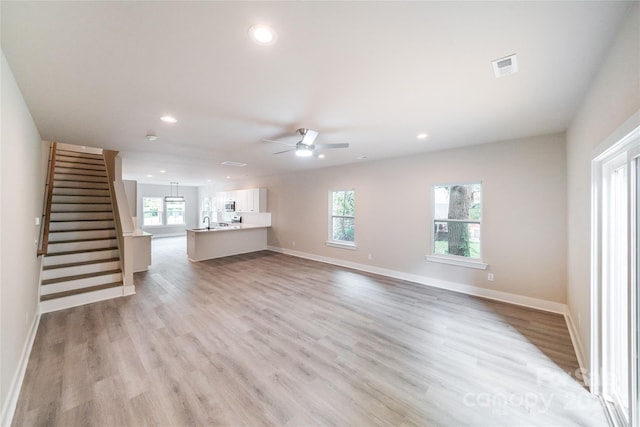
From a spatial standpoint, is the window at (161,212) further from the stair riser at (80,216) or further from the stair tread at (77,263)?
the stair tread at (77,263)

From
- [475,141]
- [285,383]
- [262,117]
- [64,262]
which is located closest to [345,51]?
[262,117]

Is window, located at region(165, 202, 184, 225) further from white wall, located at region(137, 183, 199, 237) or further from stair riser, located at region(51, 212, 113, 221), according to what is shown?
stair riser, located at region(51, 212, 113, 221)

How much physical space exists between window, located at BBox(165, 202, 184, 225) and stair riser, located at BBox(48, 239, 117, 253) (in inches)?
293

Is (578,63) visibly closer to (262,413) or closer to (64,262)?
(262,413)

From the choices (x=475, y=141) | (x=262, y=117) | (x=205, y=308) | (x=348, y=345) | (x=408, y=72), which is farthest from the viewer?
(x=475, y=141)

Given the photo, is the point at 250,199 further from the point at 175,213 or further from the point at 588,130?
the point at 588,130

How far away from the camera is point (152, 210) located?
11.2 m

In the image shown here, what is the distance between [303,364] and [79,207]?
238 inches

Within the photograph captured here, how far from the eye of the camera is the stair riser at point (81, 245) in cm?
423

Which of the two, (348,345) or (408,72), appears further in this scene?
(348,345)

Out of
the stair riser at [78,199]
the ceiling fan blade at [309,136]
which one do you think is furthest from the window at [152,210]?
the ceiling fan blade at [309,136]

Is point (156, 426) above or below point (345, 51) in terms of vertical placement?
below

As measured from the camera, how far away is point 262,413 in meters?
1.79

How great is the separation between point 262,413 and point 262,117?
291cm
